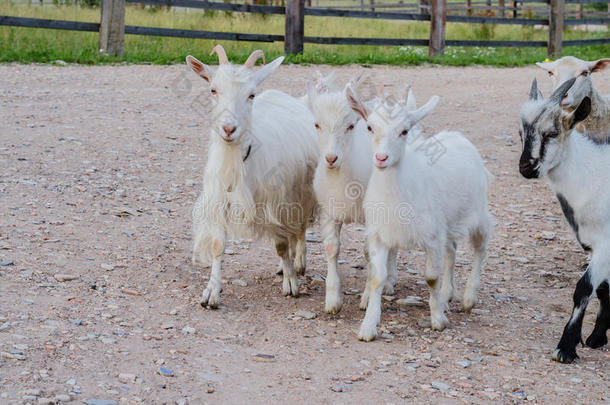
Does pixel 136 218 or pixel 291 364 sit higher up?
pixel 136 218

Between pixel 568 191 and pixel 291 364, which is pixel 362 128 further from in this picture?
pixel 291 364

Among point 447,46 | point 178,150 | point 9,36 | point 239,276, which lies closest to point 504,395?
point 239,276

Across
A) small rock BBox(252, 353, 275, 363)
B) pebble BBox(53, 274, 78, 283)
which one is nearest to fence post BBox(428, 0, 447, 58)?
pebble BBox(53, 274, 78, 283)

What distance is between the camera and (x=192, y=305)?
5137mm

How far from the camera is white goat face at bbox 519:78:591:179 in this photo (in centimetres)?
469

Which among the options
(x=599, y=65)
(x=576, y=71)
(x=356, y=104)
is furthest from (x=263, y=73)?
(x=599, y=65)

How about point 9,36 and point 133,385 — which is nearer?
point 133,385

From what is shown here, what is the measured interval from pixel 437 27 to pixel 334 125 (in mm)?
11224

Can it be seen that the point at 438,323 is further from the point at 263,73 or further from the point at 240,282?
the point at 263,73

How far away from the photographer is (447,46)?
53.8ft

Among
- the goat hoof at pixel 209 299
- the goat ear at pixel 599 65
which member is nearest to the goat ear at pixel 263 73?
the goat hoof at pixel 209 299

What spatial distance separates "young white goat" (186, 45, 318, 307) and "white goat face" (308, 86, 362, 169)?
1.55ft

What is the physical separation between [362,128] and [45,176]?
10.2 ft

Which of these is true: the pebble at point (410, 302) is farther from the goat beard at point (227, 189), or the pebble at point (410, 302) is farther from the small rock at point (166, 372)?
the small rock at point (166, 372)
